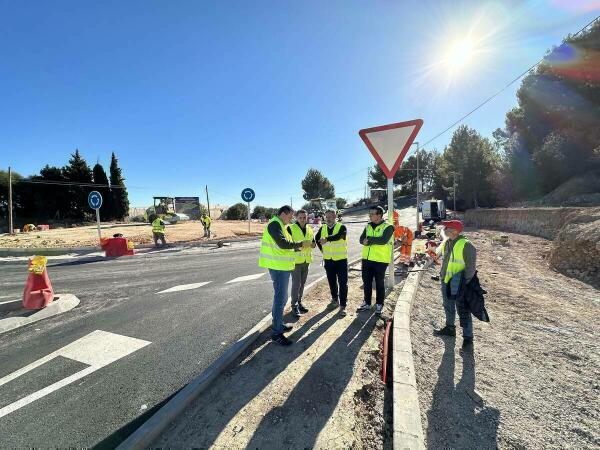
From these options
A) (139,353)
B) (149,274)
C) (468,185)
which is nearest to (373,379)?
(139,353)

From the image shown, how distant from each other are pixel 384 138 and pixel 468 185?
43999 mm

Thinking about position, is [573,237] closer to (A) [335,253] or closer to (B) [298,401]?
(A) [335,253]

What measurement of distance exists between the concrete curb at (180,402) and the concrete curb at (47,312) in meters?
3.83

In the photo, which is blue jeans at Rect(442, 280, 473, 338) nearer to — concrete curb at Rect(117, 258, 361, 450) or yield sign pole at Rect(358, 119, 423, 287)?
yield sign pole at Rect(358, 119, 423, 287)

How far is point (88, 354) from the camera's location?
360 cm

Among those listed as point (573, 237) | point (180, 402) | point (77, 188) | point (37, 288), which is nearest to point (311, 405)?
point (180, 402)

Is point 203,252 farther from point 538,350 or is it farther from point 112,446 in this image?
point 538,350

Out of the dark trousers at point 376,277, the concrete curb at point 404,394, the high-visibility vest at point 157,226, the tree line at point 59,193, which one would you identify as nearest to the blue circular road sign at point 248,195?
the high-visibility vest at point 157,226

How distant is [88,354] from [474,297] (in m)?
5.03

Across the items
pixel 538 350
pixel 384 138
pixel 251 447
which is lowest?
pixel 538 350

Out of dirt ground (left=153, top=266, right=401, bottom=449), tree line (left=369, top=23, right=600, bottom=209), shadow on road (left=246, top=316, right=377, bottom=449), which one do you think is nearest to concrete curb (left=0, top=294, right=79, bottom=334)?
dirt ground (left=153, top=266, right=401, bottom=449)

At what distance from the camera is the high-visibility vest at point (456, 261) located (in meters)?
3.75

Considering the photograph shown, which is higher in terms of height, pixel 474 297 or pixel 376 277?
pixel 376 277

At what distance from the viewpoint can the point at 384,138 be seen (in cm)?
483
